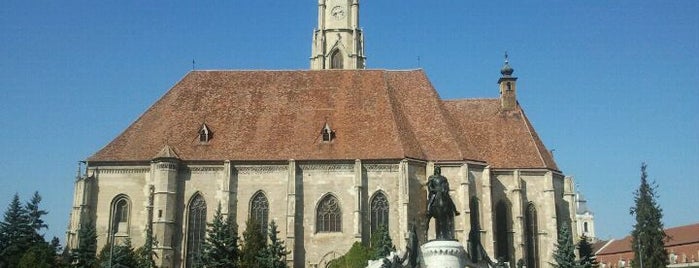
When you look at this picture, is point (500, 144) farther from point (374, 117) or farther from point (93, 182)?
point (93, 182)

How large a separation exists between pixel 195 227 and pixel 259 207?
12.0ft

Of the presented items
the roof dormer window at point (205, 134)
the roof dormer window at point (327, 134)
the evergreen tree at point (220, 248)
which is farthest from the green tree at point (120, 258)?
the roof dormer window at point (327, 134)

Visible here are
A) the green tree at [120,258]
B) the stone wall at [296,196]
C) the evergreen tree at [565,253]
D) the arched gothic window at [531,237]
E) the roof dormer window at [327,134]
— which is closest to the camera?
the green tree at [120,258]

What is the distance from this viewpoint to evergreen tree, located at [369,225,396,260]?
34.4 meters

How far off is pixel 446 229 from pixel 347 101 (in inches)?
844

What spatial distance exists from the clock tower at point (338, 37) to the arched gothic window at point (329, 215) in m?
20.3

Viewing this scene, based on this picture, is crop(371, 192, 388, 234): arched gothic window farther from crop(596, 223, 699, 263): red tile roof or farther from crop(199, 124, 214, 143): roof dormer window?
crop(596, 223, 699, 263): red tile roof

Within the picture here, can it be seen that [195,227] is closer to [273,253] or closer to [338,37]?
[273,253]

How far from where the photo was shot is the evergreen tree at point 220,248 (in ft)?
115

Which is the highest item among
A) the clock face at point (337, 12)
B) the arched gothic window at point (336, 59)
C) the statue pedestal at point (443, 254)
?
the clock face at point (337, 12)

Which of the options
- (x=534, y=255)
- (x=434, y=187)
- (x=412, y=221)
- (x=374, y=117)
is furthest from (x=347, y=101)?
(x=434, y=187)

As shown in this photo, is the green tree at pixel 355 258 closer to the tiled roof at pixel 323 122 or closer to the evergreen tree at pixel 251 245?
the evergreen tree at pixel 251 245

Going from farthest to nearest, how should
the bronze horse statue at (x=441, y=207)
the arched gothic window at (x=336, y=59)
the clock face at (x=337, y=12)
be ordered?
1. the clock face at (x=337, y=12)
2. the arched gothic window at (x=336, y=59)
3. the bronze horse statue at (x=441, y=207)

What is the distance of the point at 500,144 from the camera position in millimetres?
43344
